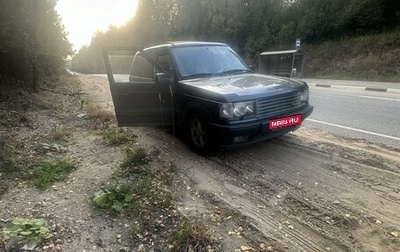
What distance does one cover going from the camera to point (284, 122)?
4.48m

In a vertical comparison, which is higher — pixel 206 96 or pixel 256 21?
pixel 256 21

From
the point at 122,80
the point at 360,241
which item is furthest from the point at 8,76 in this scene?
the point at 360,241

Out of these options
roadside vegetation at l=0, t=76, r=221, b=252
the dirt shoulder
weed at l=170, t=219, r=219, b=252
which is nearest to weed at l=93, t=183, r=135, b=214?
roadside vegetation at l=0, t=76, r=221, b=252

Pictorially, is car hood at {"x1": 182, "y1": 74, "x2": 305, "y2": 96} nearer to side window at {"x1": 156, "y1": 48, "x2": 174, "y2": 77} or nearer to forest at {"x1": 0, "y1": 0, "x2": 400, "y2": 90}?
side window at {"x1": 156, "y1": 48, "x2": 174, "y2": 77}

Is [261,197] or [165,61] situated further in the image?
[165,61]

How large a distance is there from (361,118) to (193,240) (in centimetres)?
600

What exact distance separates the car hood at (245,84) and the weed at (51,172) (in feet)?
7.53

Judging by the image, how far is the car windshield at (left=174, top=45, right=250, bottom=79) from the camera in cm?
524

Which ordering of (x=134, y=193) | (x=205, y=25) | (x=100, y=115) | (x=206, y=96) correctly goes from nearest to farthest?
(x=134, y=193) < (x=206, y=96) < (x=100, y=115) < (x=205, y=25)

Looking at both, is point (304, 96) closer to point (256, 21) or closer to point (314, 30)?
point (314, 30)

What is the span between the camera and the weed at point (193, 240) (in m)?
2.78

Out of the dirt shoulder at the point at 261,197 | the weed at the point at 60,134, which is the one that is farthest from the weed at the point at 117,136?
the weed at the point at 60,134

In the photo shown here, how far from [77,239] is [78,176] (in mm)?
1556

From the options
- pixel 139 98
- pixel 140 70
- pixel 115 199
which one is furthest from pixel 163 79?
pixel 115 199
